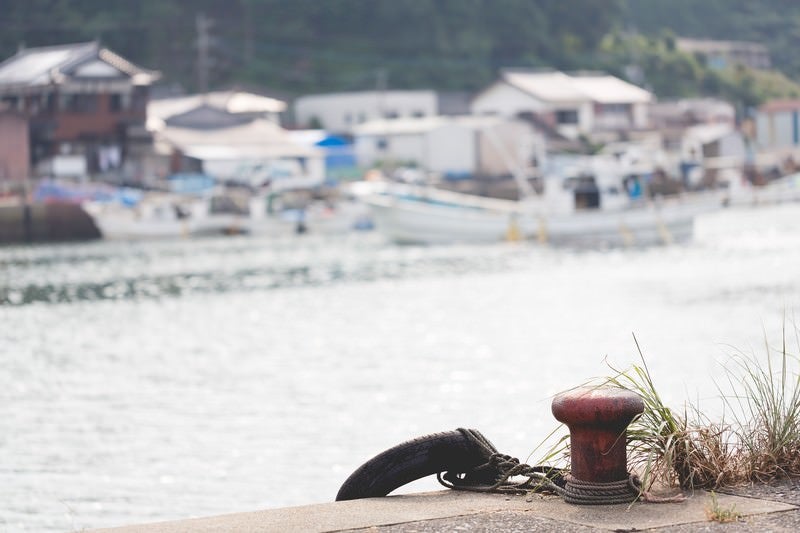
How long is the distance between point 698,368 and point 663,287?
11.2 meters

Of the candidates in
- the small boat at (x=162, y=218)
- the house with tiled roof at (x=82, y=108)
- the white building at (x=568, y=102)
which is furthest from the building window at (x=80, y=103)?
the white building at (x=568, y=102)

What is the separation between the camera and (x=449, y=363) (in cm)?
1850

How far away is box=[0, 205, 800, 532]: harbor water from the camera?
1191 centimetres

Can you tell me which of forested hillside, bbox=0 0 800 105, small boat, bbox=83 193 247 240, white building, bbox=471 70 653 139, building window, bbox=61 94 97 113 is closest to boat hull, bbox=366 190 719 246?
small boat, bbox=83 193 247 240

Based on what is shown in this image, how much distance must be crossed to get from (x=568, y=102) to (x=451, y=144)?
8008 mm

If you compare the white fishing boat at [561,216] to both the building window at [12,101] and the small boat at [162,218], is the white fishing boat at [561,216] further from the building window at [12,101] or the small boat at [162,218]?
the building window at [12,101]

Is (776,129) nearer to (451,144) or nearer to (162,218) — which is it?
(451,144)

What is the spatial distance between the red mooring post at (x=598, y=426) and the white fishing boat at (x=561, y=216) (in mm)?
34722

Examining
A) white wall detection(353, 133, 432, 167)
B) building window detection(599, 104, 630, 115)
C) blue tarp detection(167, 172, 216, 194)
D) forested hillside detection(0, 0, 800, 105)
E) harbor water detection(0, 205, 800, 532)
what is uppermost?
forested hillside detection(0, 0, 800, 105)

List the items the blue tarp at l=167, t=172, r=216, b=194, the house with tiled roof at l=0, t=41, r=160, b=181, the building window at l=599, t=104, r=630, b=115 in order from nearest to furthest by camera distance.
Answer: the blue tarp at l=167, t=172, r=216, b=194 < the house with tiled roof at l=0, t=41, r=160, b=181 < the building window at l=599, t=104, r=630, b=115

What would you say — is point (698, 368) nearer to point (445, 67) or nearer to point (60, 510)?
point (60, 510)

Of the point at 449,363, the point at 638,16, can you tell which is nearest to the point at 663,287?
the point at 449,363

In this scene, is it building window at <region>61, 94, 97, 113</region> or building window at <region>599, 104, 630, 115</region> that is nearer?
building window at <region>61, 94, 97, 113</region>

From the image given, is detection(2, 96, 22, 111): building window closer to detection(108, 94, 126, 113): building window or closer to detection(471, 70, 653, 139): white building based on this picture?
detection(108, 94, 126, 113): building window
